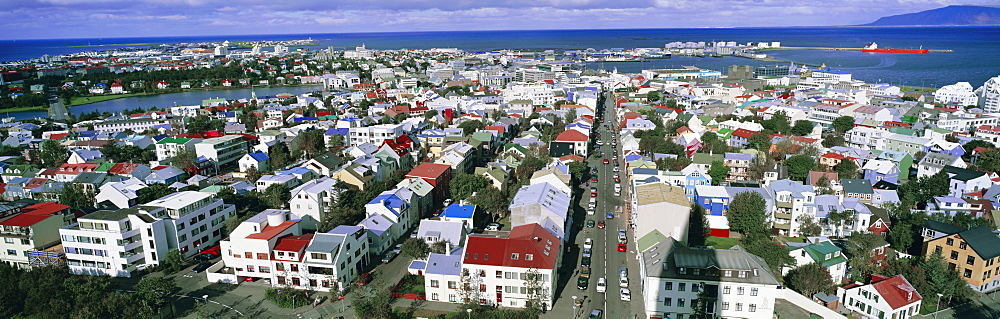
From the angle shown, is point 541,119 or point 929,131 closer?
point 929,131

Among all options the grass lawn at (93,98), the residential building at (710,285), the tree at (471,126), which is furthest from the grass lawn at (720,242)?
the grass lawn at (93,98)

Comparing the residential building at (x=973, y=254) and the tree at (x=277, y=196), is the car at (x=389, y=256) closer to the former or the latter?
the tree at (x=277, y=196)

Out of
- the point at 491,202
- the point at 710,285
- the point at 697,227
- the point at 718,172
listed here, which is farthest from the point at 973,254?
the point at 491,202

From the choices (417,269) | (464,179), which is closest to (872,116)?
(464,179)

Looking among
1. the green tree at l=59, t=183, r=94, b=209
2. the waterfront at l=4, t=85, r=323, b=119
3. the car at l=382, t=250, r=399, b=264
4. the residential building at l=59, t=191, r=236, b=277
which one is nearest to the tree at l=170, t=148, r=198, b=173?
the green tree at l=59, t=183, r=94, b=209

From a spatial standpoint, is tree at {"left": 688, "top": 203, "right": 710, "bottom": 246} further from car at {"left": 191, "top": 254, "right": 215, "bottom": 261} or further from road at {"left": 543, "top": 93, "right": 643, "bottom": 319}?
car at {"left": 191, "top": 254, "right": 215, "bottom": 261}

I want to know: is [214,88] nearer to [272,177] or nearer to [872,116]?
[272,177]

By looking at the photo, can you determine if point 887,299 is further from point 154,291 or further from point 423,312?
point 154,291
